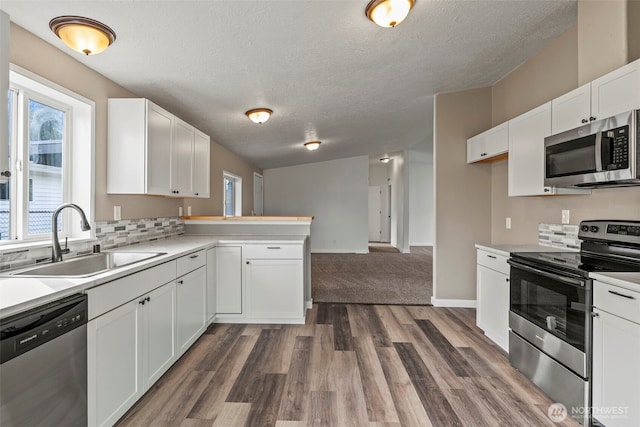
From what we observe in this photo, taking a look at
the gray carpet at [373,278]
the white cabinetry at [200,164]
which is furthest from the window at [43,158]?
the gray carpet at [373,278]

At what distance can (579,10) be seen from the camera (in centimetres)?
228

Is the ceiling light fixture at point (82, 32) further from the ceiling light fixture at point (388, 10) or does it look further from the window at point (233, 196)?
the window at point (233, 196)

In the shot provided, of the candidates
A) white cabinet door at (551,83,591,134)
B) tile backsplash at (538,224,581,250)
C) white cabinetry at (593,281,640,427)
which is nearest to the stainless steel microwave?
white cabinet door at (551,83,591,134)

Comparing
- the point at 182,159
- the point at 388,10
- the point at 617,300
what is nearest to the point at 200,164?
the point at 182,159

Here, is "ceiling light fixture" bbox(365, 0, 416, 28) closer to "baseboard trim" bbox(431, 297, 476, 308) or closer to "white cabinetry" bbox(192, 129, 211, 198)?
"white cabinetry" bbox(192, 129, 211, 198)

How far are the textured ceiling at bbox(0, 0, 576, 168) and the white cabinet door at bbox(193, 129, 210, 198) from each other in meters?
0.29

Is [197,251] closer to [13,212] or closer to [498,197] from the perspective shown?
[13,212]

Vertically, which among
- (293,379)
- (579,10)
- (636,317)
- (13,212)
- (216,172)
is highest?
(579,10)

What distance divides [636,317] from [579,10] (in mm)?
2200

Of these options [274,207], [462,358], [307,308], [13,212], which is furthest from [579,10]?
[274,207]

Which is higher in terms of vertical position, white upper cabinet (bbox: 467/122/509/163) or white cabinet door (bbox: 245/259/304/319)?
white upper cabinet (bbox: 467/122/509/163)

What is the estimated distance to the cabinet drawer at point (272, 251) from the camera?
3.21 metres

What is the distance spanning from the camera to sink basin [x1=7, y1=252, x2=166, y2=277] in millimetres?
1761

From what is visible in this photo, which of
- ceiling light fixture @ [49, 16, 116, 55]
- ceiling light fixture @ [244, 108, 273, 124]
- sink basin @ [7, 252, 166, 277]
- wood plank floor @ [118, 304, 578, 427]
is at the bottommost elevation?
wood plank floor @ [118, 304, 578, 427]
